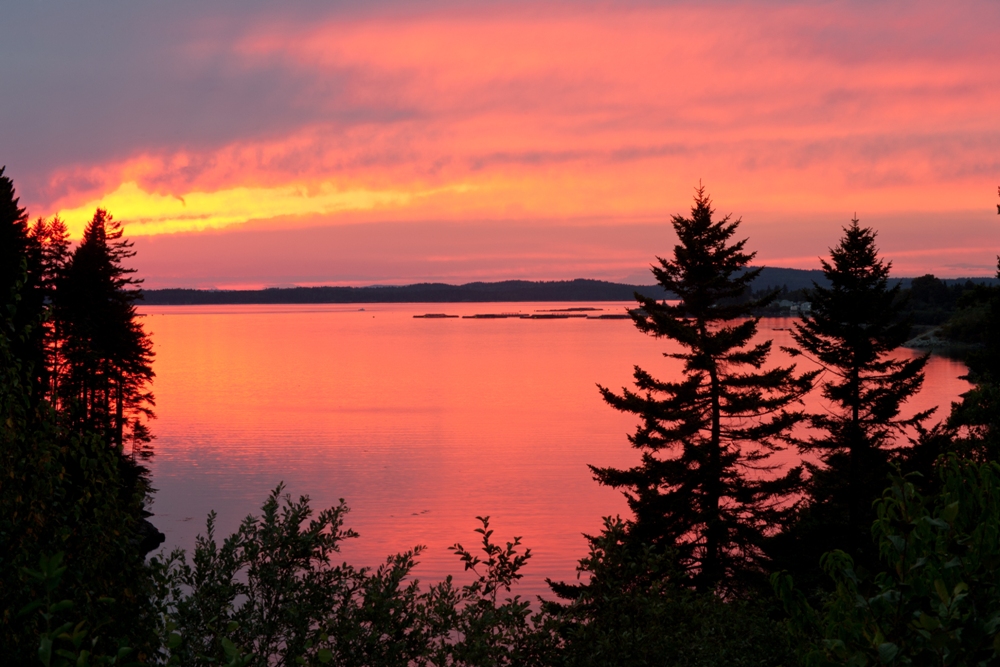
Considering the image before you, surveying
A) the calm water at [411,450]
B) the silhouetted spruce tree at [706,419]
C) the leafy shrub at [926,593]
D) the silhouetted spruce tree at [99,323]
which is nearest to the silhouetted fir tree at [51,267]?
the silhouetted spruce tree at [99,323]

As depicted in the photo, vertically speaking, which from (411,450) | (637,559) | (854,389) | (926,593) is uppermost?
(926,593)

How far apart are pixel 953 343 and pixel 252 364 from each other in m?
149

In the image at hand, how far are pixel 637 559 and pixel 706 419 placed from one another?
19293 millimetres

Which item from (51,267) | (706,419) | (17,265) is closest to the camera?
(17,265)

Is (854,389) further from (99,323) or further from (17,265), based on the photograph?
(99,323)

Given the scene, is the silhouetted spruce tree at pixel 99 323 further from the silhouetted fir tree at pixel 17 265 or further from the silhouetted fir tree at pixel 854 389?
the silhouetted fir tree at pixel 854 389

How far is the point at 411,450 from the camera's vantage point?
79125mm

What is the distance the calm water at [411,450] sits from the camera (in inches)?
2147

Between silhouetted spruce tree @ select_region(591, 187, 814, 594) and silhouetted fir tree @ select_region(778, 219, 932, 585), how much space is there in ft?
5.60

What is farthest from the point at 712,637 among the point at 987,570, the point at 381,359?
the point at 381,359

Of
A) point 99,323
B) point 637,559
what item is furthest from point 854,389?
point 99,323

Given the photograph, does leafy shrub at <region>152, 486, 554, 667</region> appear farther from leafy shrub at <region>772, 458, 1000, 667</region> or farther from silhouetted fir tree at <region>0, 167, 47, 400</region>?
silhouetted fir tree at <region>0, 167, 47, 400</region>

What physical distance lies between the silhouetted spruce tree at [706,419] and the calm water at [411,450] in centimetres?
811

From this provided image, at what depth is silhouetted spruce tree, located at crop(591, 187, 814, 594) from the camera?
3653 centimetres
